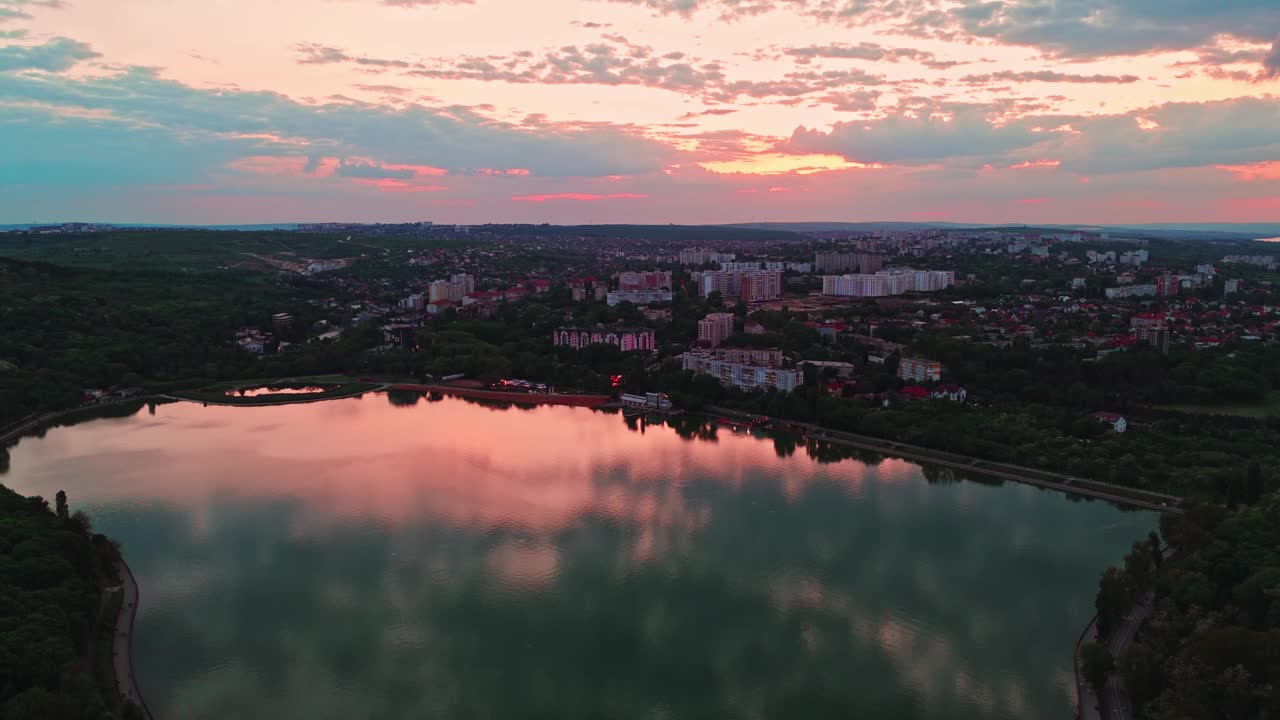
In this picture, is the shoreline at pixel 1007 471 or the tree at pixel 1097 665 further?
the shoreline at pixel 1007 471

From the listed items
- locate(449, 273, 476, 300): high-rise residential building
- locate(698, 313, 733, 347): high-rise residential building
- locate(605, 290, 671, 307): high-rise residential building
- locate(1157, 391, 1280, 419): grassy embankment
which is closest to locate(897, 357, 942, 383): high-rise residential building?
locate(1157, 391, 1280, 419): grassy embankment

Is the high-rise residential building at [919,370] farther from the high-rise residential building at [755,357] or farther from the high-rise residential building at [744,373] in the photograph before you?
the high-rise residential building at [755,357]

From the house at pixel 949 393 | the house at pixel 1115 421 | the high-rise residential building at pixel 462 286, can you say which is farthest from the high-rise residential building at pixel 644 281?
the house at pixel 1115 421

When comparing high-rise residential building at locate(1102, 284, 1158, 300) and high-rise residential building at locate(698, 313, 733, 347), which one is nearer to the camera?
high-rise residential building at locate(698, 313, 733, 347)

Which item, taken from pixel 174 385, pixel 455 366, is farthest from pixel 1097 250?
pixel 174 385

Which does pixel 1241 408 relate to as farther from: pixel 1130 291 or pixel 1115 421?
pixel 1130 291

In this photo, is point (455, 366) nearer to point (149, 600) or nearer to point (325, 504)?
point (325, 504)

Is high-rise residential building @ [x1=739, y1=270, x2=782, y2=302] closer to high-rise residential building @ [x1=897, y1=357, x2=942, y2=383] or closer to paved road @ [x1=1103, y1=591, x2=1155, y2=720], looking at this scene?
high-rise residential building @ [x1=897, y1=357, x2=942, y2=383]
